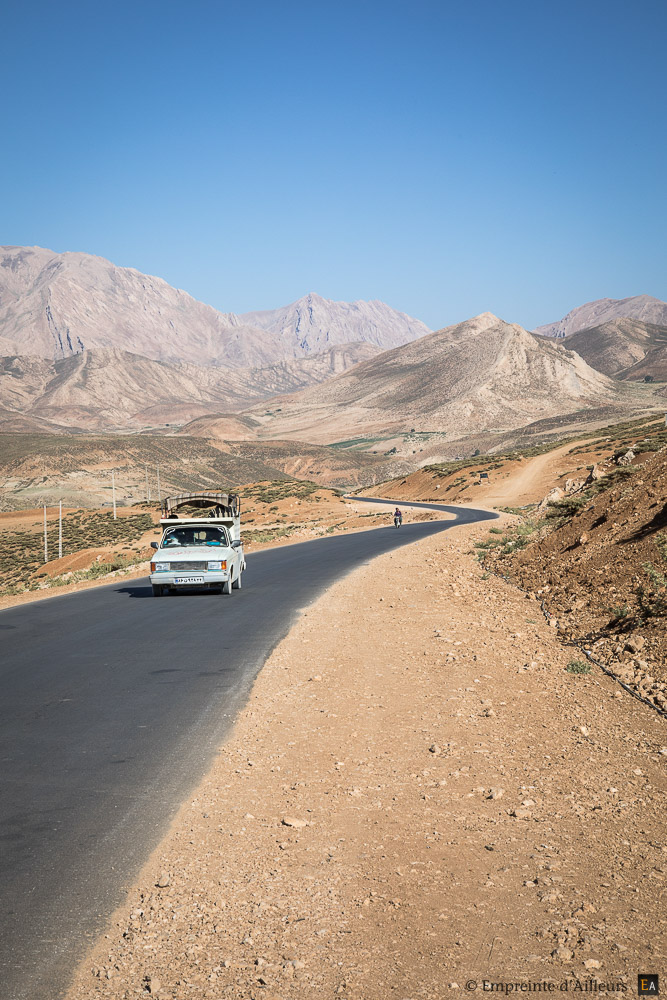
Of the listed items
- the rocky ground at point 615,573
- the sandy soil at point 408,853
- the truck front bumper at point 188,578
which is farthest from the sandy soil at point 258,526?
the sandy soil at point 408,853

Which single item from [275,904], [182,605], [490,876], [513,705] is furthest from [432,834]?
[182,605]

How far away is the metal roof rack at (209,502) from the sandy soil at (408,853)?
14810mm

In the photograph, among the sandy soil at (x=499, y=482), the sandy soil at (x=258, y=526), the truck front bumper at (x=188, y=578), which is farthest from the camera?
the sandy soil at (x=499, y=482)

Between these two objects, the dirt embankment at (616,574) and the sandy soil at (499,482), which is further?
the sandy soil at (499,482)

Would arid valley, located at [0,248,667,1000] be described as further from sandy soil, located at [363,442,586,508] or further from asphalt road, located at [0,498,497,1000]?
sandy soil, located at [363,442,586,508]

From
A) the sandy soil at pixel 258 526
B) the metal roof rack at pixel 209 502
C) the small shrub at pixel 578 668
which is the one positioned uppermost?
the metal roof rack at pixel 209 502

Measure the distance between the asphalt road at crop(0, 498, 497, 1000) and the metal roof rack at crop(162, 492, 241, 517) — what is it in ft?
23.4

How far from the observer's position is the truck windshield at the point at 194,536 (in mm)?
19047

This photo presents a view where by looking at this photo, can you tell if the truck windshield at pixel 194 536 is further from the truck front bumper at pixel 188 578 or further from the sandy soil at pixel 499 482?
the sandy soil at pixel 499 482

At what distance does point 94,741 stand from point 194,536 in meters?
12.0

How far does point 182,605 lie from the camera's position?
16.8 meters

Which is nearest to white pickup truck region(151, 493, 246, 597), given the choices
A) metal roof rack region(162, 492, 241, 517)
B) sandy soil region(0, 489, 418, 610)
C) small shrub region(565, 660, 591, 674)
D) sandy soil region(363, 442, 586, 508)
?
metal roof rack region(162, 492, 241, 517)

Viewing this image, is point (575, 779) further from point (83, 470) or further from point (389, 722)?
point (83, 470)

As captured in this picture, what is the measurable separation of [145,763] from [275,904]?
8.85 ft
